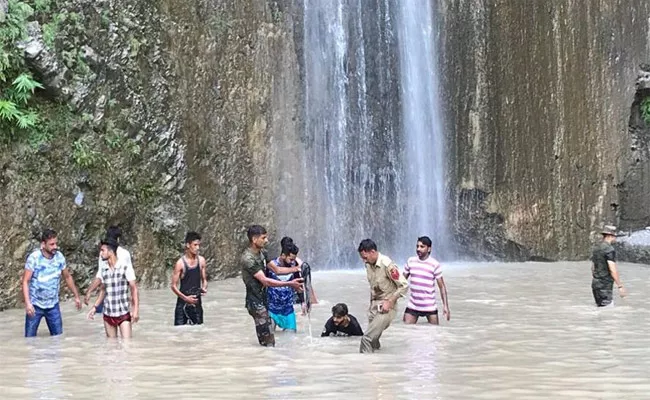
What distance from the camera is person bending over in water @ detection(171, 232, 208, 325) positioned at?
1007cm

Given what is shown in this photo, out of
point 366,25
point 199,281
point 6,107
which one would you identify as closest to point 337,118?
point 366,25

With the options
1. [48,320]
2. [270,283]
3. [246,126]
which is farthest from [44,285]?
[246,126]

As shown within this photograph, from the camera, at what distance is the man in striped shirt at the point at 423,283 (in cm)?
1058

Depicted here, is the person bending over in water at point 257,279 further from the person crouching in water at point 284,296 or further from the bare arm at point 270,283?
the person crouching in water at point 284,296

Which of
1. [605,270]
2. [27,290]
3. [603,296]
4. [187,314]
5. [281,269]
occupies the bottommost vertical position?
[603,296]

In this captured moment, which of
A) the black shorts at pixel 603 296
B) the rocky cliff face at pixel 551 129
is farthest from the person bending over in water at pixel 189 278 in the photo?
the rocky cliff face at pixel 551 129

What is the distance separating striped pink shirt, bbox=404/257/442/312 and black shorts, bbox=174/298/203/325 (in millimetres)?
2673

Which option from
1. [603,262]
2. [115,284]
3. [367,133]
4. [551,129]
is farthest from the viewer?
[551,129]

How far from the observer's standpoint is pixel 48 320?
400 inches

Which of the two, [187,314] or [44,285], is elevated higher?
[44,285]

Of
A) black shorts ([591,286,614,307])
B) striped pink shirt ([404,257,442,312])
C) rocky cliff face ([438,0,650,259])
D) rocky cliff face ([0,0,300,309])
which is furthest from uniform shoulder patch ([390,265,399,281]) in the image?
rocky cliff face ([438,0,650,259])

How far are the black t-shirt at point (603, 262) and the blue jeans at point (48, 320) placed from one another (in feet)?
→ 23.8

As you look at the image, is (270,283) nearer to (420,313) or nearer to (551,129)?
(420,313)

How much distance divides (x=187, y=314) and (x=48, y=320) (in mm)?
1652
